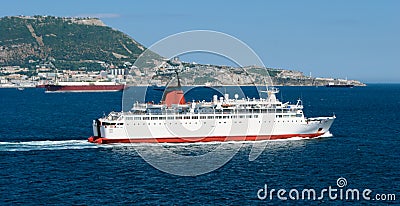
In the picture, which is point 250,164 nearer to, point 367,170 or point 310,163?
point 310,163

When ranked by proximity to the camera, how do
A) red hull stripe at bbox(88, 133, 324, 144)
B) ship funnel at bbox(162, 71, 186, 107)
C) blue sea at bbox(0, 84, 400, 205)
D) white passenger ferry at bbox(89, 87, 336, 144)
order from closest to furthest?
blue sea at bbox(0, 84, 400, 205) → red hull stripe at bbox(88, 133, 324, 144) → white passenger ferry at bbox(89, 87, 336, 144) → ship funnel at bbox(162, 71, 186, 107)

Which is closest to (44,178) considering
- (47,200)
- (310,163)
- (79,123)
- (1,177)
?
(1,177)

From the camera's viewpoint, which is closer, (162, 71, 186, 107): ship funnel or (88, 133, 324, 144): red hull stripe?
(88, 133, 324, 144): red hull stripe

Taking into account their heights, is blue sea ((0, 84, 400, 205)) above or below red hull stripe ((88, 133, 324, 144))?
below

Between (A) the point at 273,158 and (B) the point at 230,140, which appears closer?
(A) the point at 273,158

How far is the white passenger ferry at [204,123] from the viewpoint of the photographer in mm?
58438

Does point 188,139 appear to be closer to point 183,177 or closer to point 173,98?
point 173,98

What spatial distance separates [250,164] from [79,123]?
38.2m

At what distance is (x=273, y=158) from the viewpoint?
50.1 metres

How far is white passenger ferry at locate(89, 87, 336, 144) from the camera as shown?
5844 centimetres

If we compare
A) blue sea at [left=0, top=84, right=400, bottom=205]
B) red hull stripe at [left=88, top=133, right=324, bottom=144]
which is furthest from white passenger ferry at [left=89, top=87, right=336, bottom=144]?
blue sea at [left=0, top=84, right=400, bottom=205]

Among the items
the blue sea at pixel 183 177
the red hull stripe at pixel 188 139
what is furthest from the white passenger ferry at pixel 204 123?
the blue sea at pixel 183 177

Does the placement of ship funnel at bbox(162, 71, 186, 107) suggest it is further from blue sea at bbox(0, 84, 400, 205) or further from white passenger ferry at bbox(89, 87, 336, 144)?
blue sea at bbox(0, 84, 400, 205)

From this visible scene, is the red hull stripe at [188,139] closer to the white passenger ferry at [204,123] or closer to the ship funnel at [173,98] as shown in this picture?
the white passenger ferry at [204,123]
